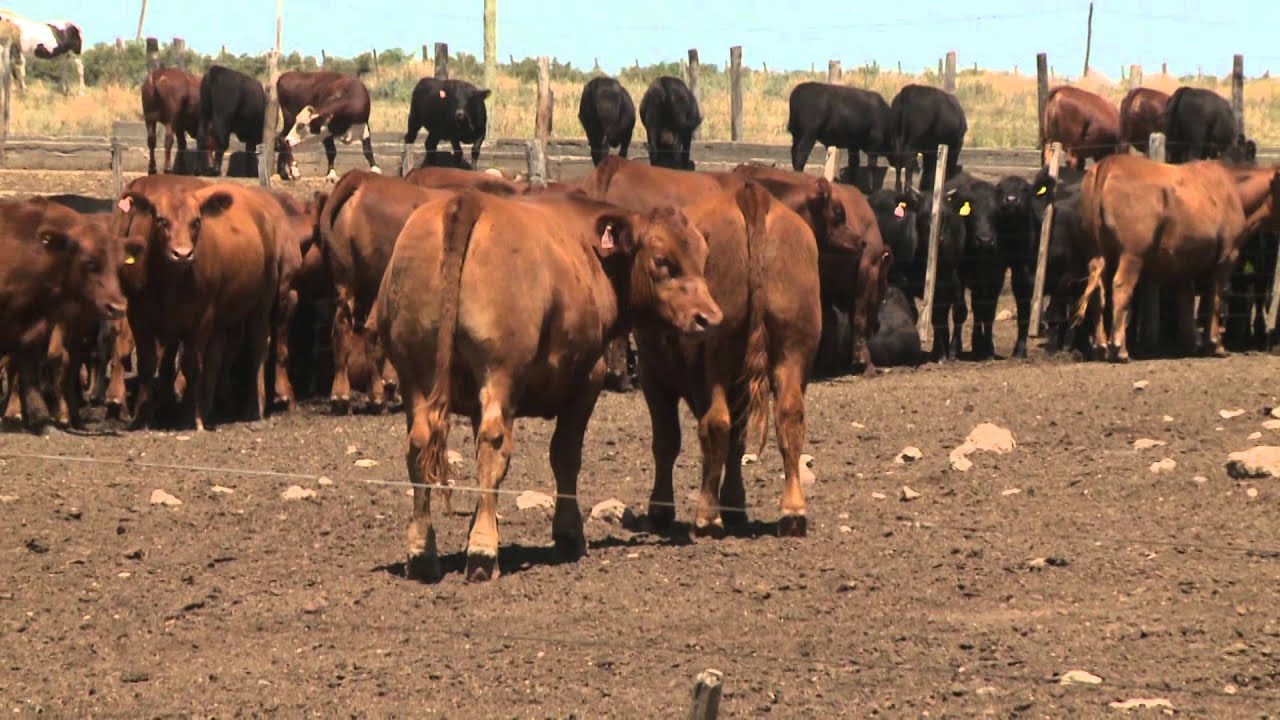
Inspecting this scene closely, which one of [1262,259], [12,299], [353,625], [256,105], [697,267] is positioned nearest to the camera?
[353,625]

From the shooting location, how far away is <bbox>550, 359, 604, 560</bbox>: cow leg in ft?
33.8

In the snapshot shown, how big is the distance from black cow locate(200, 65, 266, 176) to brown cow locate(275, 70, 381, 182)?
49 centimetres

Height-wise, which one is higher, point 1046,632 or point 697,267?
point 697,267

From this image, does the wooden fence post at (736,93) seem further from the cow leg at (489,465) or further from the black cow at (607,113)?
the cow leg at (489,465)

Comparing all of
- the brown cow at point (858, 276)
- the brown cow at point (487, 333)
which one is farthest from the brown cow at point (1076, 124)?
the brown cow at point (487, 333)

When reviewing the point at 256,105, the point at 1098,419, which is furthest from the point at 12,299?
the point at 256,105

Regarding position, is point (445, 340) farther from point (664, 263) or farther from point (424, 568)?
point (664, 263)

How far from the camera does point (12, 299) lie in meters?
14.9

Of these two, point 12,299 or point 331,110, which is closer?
point 12,299

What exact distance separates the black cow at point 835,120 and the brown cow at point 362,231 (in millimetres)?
13861

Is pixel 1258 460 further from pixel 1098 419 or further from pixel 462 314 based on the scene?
pixel 462 314

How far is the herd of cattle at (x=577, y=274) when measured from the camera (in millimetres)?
9703

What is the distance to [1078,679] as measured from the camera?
25.9 ft

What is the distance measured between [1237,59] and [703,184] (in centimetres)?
1903
